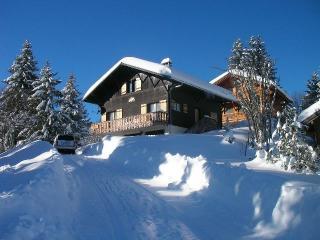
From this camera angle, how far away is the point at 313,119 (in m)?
25.0

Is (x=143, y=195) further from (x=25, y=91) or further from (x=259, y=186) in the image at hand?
(x=25, y=91)

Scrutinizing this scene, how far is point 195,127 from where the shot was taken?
3741 centimetres

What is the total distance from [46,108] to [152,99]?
969cm

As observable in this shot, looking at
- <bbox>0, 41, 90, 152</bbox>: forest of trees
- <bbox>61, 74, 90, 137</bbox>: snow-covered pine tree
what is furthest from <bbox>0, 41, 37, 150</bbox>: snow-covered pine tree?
<bbox>61, 74, 90, 137</bbox>: snow-covered pine tree

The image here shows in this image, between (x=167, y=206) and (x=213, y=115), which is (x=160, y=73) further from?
(x=167, y=206)

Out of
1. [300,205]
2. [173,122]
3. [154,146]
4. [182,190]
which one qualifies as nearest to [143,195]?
[182,190]

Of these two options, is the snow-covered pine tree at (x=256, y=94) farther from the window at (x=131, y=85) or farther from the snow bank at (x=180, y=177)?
the window at (x=131, y=85)

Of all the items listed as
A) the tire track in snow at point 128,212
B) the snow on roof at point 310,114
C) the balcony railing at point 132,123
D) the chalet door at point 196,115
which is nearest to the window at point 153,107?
the balcony railing at point 132,123

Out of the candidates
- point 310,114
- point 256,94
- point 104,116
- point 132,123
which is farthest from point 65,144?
point 310,114

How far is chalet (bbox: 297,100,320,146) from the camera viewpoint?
24.7m

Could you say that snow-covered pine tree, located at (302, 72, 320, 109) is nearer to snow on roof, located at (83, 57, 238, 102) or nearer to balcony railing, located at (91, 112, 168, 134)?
snow on roof, located at (83, 57, 238, 102)

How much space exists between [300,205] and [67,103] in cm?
3759

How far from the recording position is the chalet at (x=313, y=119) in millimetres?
24688

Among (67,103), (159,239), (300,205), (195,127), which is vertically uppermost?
(67,103)
